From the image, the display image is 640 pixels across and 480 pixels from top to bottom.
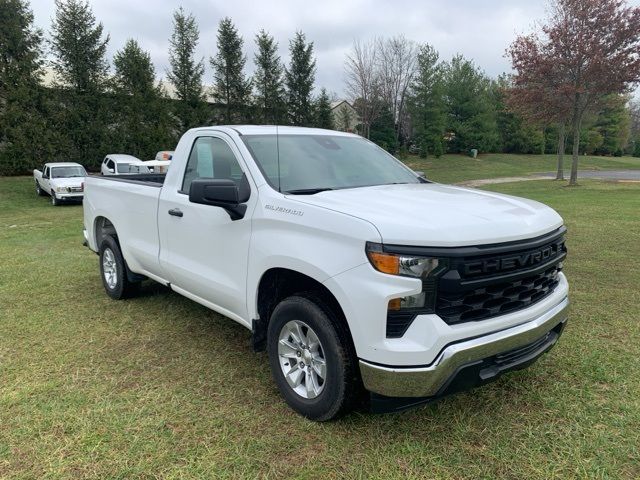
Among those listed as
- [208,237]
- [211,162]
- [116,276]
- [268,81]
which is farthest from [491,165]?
[208,237]

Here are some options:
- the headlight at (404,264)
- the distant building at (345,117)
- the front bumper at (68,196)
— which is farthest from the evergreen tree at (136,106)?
the headlight at (404,264)

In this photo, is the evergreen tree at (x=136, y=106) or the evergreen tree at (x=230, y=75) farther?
the evergreen tree at (x=230, y=75)

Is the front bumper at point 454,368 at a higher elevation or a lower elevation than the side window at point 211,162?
lower

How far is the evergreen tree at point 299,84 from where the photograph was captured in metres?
39.1

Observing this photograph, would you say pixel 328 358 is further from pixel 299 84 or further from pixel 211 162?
pixel 299 84

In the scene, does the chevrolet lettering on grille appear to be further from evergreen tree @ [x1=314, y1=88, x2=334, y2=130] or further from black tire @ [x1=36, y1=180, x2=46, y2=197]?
evergreen tree @ [x1=314, y1=88, x2=334, y2=130]

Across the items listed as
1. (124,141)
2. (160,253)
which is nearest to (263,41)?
(124,141)

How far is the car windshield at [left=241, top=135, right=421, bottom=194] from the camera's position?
346 cm

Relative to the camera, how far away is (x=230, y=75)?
3644 centimetres

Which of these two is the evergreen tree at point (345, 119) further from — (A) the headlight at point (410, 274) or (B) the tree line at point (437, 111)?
(A) the headlight at point (410, 274)

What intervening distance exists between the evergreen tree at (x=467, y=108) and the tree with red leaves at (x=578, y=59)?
24.9m

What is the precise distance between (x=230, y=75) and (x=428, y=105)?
1764cm

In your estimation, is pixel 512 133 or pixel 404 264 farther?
pixel 512 133

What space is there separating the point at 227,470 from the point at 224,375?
1.12 metres
